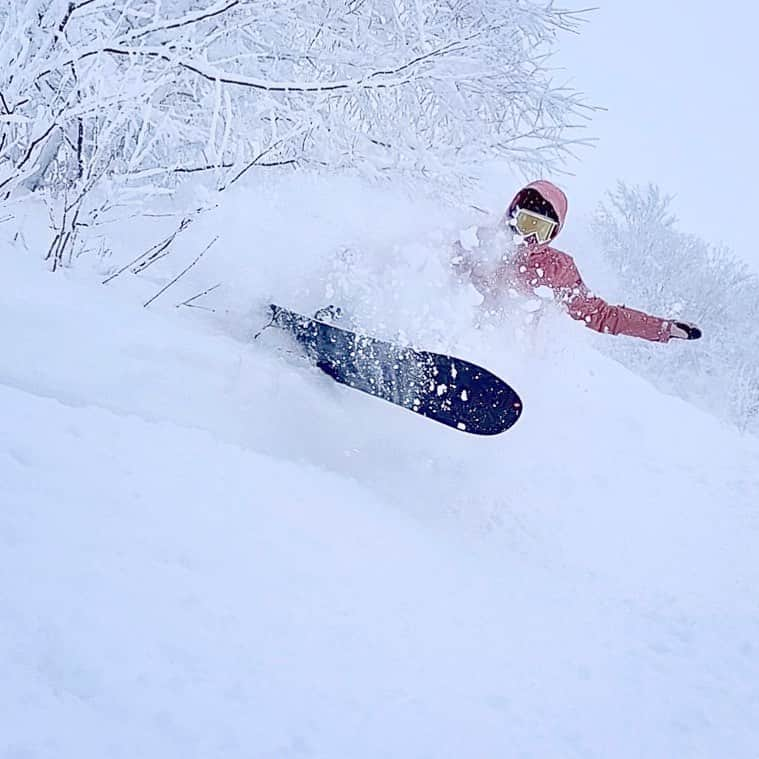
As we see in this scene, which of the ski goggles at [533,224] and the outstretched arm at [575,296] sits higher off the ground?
the ski goggles at [533,224]

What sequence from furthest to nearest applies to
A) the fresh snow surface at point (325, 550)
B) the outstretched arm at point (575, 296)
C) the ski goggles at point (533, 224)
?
1. the ski goggles at point (533, 224)
2. the outstretched arm at point (575, 296)
3. the fresh snow surface at point (325, 550)

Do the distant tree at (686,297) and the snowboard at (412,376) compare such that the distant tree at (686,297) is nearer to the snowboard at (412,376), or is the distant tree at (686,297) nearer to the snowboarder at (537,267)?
the snowboarder at (537,267)

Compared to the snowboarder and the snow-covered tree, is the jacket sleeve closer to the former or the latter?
the snowboarder

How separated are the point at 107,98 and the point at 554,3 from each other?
13.7 ft

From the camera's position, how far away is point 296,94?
3.82 meters

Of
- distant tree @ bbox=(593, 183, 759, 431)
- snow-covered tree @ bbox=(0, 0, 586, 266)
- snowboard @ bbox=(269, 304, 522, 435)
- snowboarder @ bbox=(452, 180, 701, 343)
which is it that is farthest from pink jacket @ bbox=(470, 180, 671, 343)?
distant tree @ bbox=(593, 183, 759, 431)

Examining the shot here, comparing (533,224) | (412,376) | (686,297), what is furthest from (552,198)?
(686,297)

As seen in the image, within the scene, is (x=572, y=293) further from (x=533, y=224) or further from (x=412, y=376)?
(x=412, y=376)

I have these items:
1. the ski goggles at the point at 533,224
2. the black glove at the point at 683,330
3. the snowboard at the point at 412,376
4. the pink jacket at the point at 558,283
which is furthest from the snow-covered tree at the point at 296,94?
the black glove at the point at 683,330

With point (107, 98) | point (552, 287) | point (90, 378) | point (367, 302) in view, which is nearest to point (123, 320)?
point (90, 378)

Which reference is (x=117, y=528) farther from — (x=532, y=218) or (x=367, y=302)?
(x=532, y=218)

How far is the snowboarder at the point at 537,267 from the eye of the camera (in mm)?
4285

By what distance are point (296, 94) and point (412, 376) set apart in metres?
1.71

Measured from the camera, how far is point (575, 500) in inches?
164
